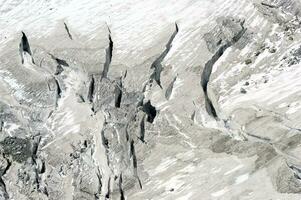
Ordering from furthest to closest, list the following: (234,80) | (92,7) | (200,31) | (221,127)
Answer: (92,7) → (200,31) → (234,80) → (221,127)

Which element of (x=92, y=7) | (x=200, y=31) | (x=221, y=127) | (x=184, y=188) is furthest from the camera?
(x=92, y=7)

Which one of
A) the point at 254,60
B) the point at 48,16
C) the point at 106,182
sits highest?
the point at 48,16

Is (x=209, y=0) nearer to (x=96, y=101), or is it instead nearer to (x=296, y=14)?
(x=296, y=14)

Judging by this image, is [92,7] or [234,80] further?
[92,7]

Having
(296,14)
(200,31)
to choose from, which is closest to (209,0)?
(200,31)

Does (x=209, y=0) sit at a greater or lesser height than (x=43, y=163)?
greater

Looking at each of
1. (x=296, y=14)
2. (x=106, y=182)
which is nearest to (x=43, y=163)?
(x=106, y=182)
